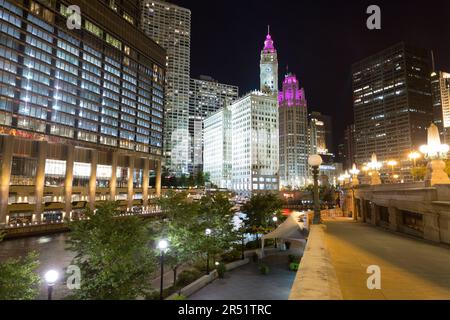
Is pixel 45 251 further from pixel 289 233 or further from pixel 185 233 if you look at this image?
pixel 289 233

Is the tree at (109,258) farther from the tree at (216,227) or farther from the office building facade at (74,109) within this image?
the office building facade at (74,109)

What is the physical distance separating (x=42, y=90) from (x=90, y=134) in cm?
2027

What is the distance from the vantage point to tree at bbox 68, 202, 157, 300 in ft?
46.9

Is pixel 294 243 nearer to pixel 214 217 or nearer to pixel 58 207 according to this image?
pixel 214 217

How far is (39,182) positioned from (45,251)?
32.4 m

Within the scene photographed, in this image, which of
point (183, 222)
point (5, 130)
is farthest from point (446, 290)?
point (5, 130)

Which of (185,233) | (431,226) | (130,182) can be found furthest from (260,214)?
(130,182)

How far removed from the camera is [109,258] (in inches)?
568

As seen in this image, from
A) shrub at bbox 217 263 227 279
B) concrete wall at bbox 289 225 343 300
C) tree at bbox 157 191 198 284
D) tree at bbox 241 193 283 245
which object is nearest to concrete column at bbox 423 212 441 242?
concrete wall at bbox 289 225 343 300

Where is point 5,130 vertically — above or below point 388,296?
above

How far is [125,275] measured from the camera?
14.6 m

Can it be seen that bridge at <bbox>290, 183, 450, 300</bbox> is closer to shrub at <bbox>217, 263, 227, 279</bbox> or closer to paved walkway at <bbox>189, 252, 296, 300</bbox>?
paved walkway at <bbox>189, 252, 296, 300</bbox>

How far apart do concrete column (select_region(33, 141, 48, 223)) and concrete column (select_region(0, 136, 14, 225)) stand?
24.1 feet

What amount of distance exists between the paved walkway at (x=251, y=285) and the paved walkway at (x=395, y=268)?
350 inches
